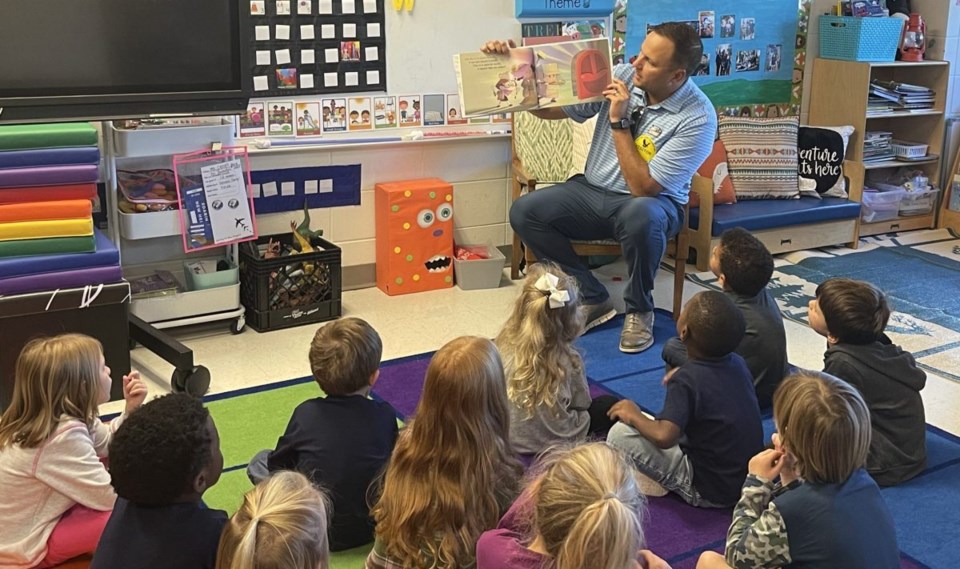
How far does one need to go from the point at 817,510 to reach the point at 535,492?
1.93ft

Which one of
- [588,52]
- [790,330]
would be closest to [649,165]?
Answer: [588,52]

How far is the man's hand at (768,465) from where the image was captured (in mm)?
2111

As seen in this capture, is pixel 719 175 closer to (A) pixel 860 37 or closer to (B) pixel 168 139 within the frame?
(A) pixel 860 37

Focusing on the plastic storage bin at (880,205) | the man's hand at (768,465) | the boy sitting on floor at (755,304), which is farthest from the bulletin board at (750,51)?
the man's hand at (768,465)

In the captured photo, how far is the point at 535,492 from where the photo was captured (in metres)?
1.75

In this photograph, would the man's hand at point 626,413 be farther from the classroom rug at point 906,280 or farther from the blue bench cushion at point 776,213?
the blue bench cushion at point 776,213

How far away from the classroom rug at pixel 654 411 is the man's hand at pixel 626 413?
0.24 meters

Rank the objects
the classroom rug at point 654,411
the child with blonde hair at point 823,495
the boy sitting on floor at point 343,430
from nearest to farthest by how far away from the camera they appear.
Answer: the child with blonde hair at point 823,495
the boy sitting on floor at point 343,430
the classroom rug at point 654,411

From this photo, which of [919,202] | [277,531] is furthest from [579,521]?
[919,202]

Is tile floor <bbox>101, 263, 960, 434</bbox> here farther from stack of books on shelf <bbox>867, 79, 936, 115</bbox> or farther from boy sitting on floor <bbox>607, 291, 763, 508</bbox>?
stack of books on shelf <bbox>867, 79, 936, 115</bbox>

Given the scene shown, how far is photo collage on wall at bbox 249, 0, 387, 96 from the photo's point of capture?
165 inches

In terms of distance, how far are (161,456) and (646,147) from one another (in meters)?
2.82

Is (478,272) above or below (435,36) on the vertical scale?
below

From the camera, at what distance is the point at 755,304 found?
3.22m
